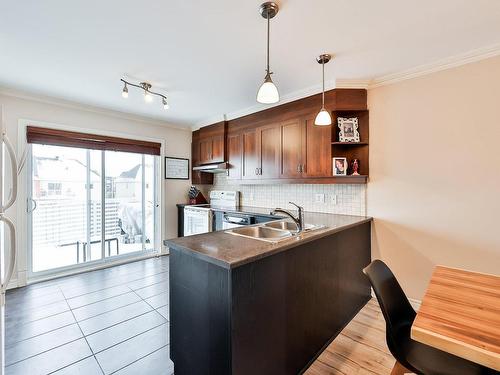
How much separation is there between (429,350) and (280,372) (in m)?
0.84

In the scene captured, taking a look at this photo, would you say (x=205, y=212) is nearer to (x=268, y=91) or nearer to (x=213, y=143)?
(x=213, y=143)

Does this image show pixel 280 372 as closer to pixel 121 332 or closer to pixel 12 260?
pixel 121 332

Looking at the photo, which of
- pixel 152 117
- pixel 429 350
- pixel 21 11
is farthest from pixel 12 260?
pixel 152 117

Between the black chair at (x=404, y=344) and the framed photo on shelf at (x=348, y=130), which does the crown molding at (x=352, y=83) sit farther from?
the black chair at (x=404, y=344)

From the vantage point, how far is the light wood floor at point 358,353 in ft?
5.60

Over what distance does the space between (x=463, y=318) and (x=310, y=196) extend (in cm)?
234

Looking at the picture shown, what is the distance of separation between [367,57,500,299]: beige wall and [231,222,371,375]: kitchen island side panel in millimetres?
602

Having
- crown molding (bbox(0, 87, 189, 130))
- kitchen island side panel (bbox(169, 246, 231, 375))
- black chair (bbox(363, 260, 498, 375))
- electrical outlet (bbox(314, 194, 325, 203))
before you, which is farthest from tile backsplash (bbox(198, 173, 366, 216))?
kitchen island side panel (bbox(169, 246, 231, 375))

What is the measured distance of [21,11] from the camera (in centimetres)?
164

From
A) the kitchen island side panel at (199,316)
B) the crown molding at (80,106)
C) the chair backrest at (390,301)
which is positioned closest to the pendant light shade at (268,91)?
A: the kitchen island side panel at (199,316)

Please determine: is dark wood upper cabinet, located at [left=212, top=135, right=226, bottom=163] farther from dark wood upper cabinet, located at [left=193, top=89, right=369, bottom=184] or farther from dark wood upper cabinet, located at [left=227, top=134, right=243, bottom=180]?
dark wood upper cabinet, located at [left=227, top=134, right=243, bottom=180]

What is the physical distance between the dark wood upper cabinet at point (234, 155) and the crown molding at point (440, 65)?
193cm

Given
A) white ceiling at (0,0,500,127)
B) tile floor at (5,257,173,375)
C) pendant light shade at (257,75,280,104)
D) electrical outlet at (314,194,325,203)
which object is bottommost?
tile floor at (5,257,173,375)

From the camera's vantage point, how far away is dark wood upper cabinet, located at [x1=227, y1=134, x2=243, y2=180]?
12.6ft
